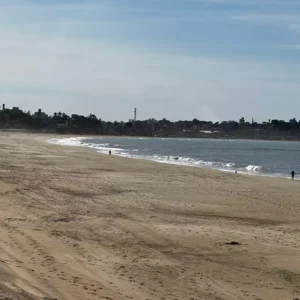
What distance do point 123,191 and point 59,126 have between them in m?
178

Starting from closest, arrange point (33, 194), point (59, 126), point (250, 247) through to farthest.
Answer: point (250, 247), point (33, 194), point (59, 126)

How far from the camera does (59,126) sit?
195375mm

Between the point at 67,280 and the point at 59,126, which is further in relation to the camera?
the point at 59,126

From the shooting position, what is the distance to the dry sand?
23.6ft

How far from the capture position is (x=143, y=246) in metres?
10.1

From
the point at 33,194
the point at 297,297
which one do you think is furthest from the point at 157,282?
the point at 33,194

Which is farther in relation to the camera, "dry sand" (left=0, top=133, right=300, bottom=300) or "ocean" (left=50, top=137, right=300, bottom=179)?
"ocean" (left=50, top=137, right=300, bottom=179)

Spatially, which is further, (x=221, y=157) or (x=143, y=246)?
(x=221, y=157)

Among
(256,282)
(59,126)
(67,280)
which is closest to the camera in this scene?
(67,280)

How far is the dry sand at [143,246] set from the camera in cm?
719

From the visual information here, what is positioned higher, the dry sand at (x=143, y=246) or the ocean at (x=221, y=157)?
the dry sand at (x=143, y=246)

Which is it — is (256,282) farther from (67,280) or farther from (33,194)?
(33,194)

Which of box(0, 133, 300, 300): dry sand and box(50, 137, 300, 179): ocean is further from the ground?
box(0, 133, 300, 300): dry sand

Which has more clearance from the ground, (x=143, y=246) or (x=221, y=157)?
(x=143, y=246)
